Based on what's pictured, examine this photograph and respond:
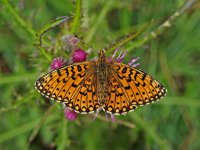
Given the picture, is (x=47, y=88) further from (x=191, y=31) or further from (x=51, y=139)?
(x=191, y=31)

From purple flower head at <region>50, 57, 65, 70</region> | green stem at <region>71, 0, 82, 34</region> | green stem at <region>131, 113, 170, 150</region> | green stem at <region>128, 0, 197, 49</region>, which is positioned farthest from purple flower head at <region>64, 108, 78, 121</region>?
green stem at <region>131, 113, 170, 150</region>

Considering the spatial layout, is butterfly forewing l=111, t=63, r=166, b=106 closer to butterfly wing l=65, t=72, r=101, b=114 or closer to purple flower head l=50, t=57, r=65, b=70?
butterfly wing l=65, t=72, r=101, b=114

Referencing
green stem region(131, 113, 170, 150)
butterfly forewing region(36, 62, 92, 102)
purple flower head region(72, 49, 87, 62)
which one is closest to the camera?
butterfly forewing region(36, 62, 92, 102)

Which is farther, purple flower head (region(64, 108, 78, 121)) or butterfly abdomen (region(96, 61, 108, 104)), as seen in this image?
purple flower head (region(64, 108, 78, 121))

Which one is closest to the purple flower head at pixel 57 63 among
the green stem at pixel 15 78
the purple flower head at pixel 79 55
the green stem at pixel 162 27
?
the purple flower head at pixel 79 55

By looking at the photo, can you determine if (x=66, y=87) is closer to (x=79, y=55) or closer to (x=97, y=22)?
(x=79, y=55)

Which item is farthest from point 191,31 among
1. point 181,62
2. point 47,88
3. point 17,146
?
point 47,88

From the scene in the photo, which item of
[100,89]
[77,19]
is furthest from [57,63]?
[100,89]
